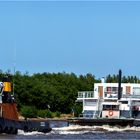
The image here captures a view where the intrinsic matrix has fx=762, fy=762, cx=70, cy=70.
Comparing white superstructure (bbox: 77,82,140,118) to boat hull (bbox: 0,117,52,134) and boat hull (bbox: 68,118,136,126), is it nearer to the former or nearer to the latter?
boat hull (bbox: 68,118,136,126)

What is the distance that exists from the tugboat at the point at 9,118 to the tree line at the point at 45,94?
229 feet

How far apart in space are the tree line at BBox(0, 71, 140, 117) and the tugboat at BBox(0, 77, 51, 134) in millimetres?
69786

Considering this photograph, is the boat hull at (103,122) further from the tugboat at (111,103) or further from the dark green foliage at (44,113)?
the dark green foliage at (44,113)

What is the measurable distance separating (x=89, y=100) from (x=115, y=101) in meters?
4.43

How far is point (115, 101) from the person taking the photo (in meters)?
129

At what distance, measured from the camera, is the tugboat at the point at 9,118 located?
74.6 metres

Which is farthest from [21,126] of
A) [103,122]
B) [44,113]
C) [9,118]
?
[44,113]

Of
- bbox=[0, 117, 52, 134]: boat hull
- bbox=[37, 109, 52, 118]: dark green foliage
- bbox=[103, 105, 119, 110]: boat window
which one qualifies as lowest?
bbox=[0, 117, 52, 134]: boat hull

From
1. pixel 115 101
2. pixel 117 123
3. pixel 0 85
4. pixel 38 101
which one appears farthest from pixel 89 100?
pixel 0 85

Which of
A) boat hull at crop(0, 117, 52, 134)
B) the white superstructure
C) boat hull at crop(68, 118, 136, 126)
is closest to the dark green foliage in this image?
the white superstructure

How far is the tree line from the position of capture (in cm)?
15880

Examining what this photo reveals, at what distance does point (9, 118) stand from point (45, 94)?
88192 millimetres

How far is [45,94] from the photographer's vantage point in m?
164

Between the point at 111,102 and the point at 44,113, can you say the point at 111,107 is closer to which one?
the point at 111,102
